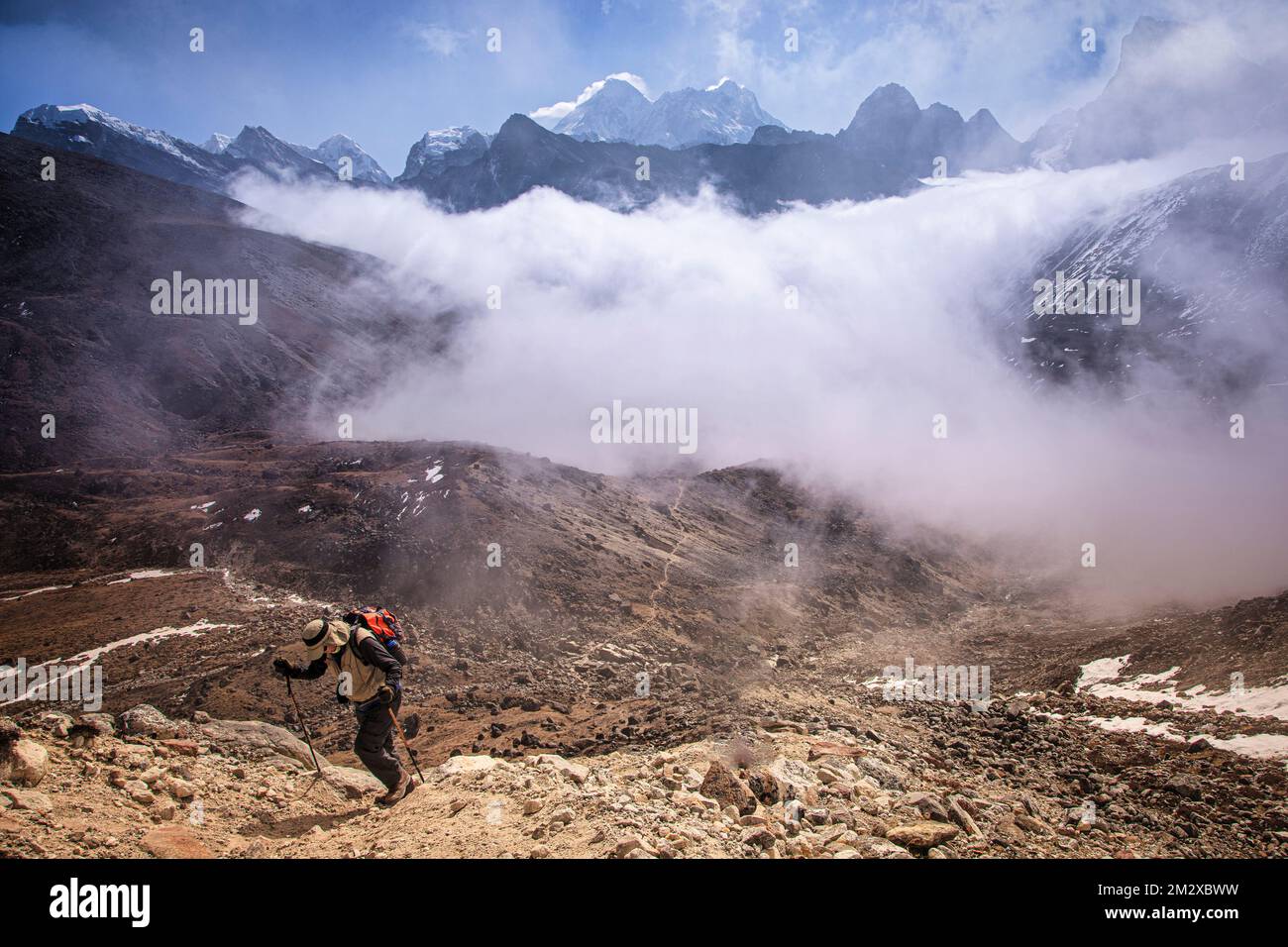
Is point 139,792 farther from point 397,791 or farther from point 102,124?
point 102,124

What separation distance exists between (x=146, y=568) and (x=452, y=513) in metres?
10.8

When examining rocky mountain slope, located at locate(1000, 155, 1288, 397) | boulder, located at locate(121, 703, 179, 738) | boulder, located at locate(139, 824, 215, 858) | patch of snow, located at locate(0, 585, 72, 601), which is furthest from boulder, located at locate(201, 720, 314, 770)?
rocky mountain slope, located at locate(1000, 155, 1288, 397)

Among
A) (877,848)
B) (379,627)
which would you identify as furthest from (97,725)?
(877,848)

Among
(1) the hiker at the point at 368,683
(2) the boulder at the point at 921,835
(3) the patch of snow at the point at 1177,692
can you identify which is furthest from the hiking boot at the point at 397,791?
(3) the patch of snow at the point at 1177,692

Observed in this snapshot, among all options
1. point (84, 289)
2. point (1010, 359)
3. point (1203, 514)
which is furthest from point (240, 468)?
point (1010, 359)

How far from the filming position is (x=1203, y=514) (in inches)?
1711

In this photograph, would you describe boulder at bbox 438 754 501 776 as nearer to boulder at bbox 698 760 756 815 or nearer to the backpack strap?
the backpack strap

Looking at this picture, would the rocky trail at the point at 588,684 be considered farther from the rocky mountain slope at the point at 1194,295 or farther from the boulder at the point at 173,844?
the rocky mountain slope at the point at 1194,295

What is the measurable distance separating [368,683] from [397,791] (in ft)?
3.83

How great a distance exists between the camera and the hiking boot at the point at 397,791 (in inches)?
265

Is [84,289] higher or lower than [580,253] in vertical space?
lower

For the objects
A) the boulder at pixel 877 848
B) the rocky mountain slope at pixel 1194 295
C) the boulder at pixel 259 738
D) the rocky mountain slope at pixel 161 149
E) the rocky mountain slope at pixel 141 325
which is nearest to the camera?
the boulder at pixel 877 848
